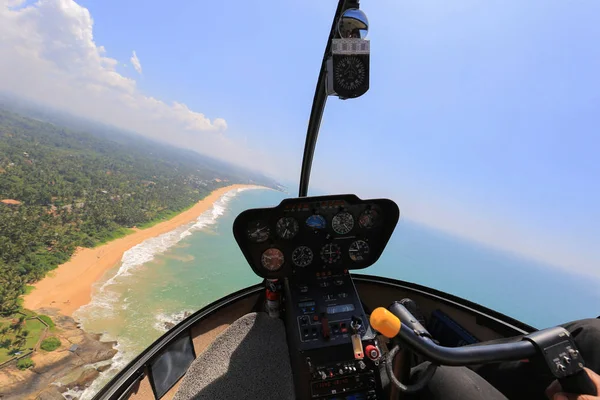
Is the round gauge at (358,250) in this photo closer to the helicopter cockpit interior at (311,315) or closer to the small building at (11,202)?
the helicopter cockpit interior at (311,315)

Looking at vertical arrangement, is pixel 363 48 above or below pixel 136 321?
above

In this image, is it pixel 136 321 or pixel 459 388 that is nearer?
pixel 459 388

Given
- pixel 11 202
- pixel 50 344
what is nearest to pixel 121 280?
pixel 50 344

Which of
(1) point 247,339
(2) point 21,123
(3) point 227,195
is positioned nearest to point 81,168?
(2) point 21,123

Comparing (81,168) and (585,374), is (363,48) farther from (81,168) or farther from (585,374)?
(81,168)

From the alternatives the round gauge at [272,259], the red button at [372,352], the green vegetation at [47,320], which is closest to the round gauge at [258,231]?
the round gauge at [272,259]

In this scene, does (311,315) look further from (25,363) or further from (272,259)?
(25,363)
